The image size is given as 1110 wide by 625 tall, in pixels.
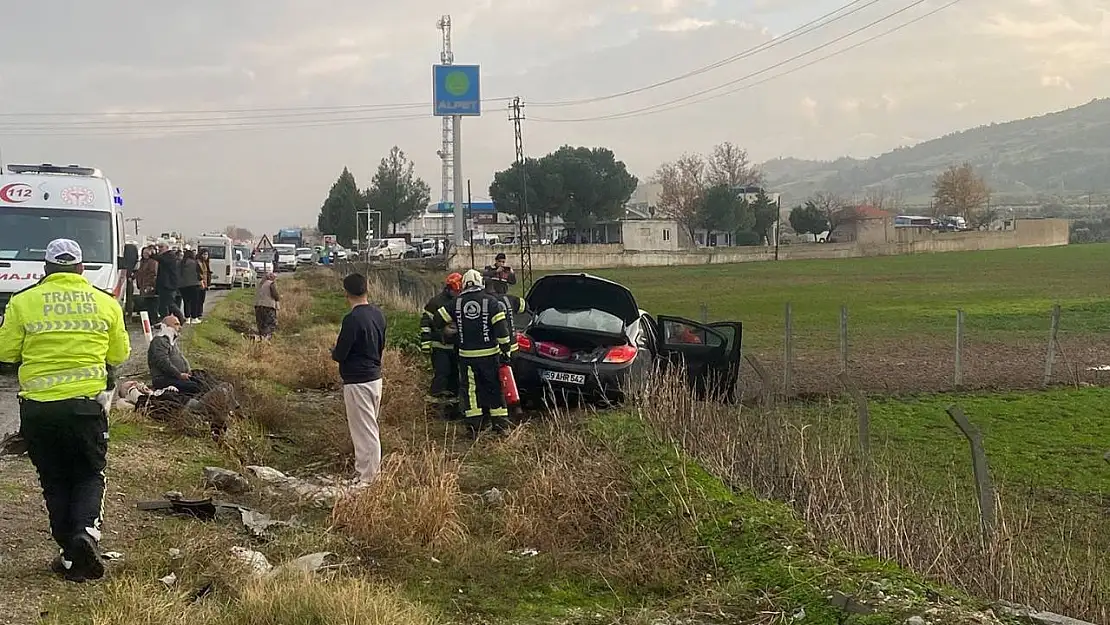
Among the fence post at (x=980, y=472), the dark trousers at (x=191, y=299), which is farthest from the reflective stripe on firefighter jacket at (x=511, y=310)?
the dark trousers at (x=191, y=299)

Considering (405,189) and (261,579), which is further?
(405,189)

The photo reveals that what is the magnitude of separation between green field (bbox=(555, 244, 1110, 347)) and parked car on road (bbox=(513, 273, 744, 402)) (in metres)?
10.1

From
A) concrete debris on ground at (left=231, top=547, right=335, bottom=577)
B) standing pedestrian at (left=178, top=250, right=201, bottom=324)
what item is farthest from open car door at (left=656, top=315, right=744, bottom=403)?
standing pedestrian at (left=178, top=250, right=201, bottom=324)

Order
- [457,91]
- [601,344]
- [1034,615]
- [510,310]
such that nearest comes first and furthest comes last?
[1034,615], [510,310], [601,344], [457,91]

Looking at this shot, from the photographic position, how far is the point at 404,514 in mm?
6820

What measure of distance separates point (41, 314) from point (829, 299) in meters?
33.0

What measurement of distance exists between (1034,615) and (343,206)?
100887mm

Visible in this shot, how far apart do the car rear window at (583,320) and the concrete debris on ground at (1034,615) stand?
718 cm

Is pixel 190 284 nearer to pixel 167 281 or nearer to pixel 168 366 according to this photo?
pixel 167 281

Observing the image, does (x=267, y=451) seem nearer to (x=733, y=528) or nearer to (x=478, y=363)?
(x=478, y=363)

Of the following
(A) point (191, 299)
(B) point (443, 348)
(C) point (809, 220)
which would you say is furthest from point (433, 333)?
(C) point (809, 220)

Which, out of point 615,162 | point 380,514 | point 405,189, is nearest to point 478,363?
point 380,514

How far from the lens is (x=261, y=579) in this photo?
558 cm

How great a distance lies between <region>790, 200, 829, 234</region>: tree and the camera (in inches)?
4163
